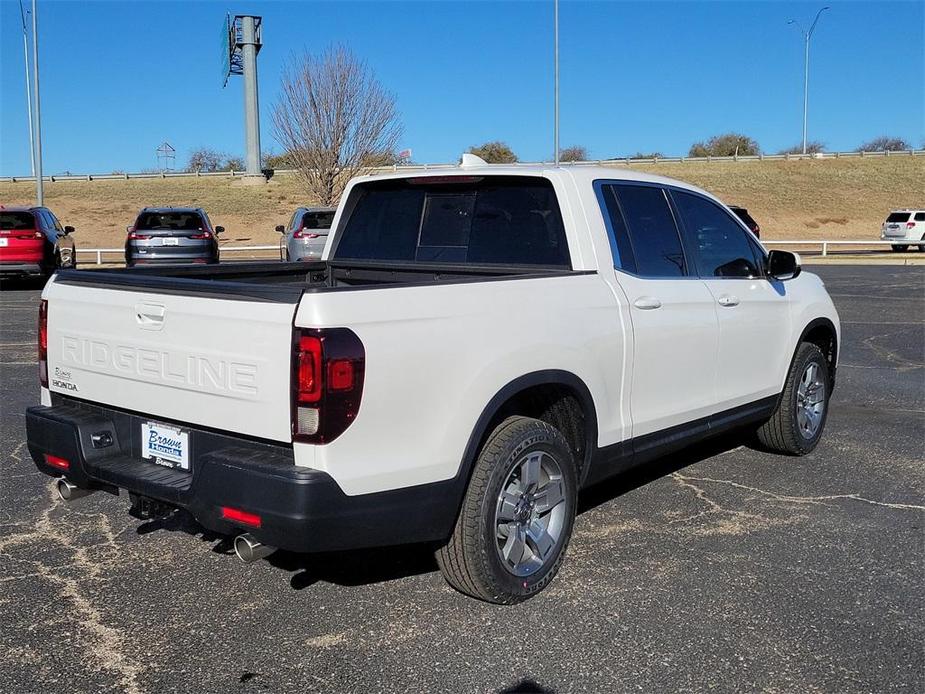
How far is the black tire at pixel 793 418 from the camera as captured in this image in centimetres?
590

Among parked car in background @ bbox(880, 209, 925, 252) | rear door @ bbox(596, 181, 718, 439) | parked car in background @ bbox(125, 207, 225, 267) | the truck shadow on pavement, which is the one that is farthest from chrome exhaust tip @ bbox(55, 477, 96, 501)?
parked car in background @ bbox(880, 209, 925, 252)

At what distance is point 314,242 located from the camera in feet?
64.8

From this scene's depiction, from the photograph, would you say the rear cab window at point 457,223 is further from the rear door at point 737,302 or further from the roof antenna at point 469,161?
the rear door at point 737,302

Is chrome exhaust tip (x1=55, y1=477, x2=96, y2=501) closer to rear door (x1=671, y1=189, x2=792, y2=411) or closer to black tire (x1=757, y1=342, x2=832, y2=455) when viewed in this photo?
rear door (x1=671, y1=189, x2=792, y2=411)

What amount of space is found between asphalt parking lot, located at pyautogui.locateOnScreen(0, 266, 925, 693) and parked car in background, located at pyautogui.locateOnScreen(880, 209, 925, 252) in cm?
3306

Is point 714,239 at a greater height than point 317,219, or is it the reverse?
point 317,219

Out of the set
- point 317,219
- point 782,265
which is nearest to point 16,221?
point 317,219

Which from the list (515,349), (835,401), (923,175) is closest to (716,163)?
(923,175)

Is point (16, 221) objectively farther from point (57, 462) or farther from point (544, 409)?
point (544, 409)

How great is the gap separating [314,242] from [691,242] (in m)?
15.4

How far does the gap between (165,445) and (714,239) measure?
329cm

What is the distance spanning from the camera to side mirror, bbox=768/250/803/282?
5.59 m

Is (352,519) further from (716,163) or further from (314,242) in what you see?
(716,163)

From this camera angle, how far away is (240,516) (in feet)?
10.5
